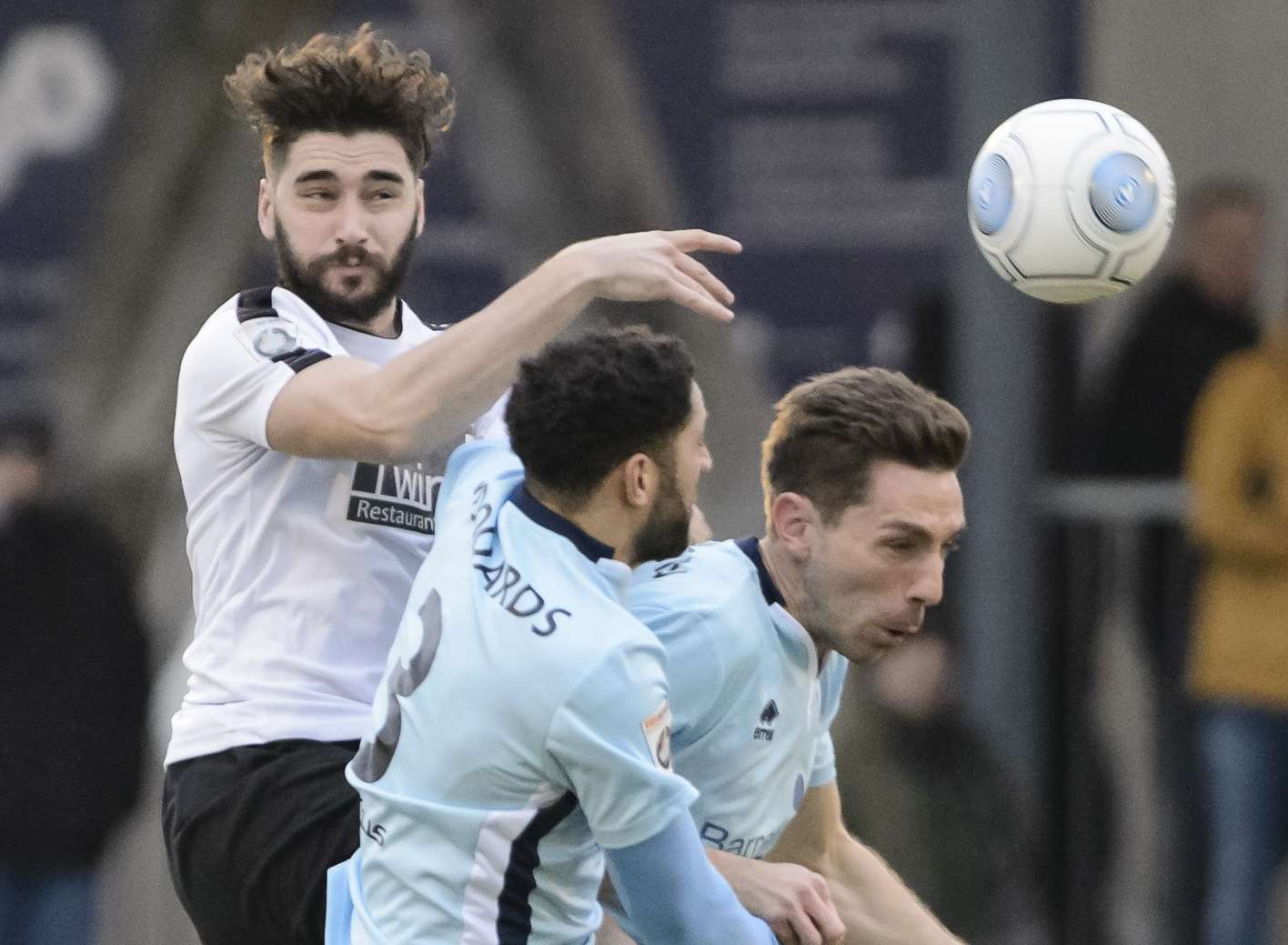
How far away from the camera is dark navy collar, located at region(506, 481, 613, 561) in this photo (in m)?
3.82

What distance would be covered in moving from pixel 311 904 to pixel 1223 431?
407 centimetres

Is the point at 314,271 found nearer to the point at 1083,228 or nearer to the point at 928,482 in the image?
the point at 928,482

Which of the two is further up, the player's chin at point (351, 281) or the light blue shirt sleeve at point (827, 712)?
the player's chin at point (351, 281)

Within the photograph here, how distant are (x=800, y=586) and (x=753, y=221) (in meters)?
4.76

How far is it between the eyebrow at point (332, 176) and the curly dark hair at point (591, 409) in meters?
0.76

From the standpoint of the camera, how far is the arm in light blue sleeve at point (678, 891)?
12.2 ft

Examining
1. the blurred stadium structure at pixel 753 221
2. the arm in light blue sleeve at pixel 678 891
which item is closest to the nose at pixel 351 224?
the arm in light blue sleeve at pixel 678 891

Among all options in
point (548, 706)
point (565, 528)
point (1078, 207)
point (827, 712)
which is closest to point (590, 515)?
point (565, 528)

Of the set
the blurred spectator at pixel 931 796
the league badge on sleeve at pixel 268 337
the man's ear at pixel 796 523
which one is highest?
the league badge on sleeve at pixel 268 337

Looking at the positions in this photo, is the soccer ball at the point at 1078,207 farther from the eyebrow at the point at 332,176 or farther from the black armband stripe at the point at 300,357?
the black armband stripe at the point at 300,357

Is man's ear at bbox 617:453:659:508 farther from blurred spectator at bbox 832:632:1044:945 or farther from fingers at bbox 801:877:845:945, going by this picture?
blurred spectator at bbox 832:632:1044:945

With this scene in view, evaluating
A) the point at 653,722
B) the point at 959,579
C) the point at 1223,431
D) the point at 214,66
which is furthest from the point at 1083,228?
the point at 214,66

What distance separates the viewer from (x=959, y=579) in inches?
341

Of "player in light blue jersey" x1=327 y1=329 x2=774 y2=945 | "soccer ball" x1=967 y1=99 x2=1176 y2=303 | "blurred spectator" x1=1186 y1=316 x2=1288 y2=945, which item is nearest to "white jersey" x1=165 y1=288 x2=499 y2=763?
"player in light blue jersey" x1=327 y1=329 x2=774 y2=945
